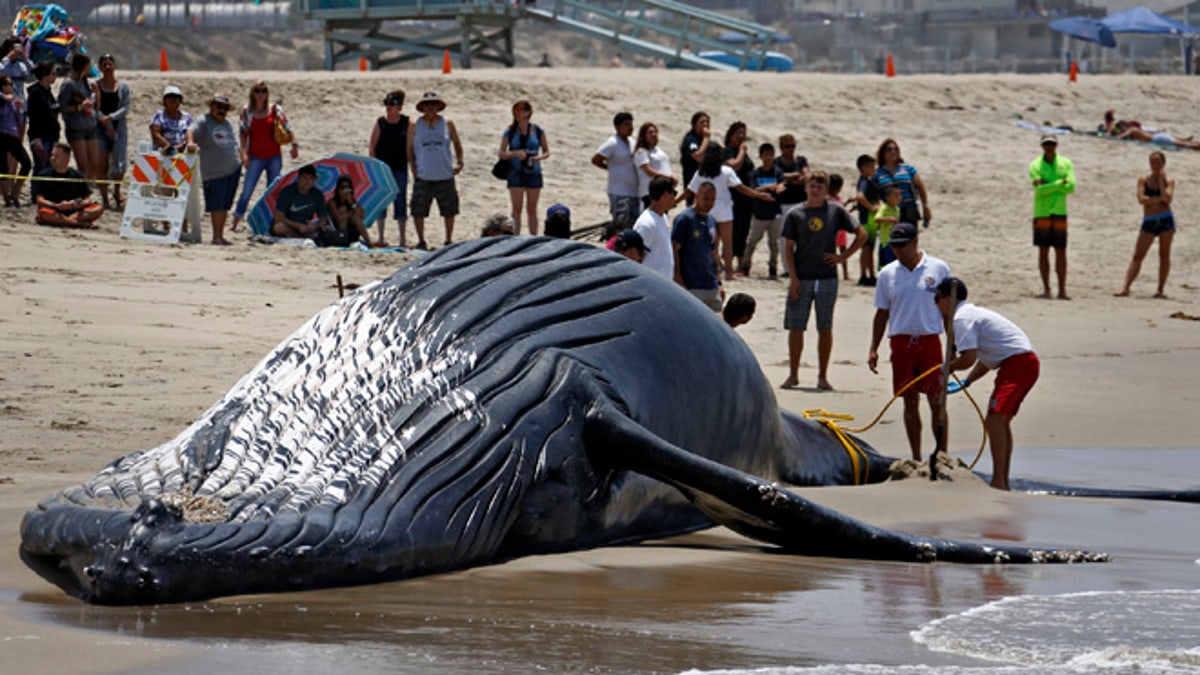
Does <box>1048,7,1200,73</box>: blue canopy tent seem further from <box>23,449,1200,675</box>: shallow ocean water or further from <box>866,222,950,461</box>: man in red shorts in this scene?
<box>23,449,1200,675</box>: shallow ocean water

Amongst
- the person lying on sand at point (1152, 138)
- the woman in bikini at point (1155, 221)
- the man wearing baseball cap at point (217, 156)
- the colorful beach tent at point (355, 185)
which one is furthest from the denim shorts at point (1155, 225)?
the person lying on sand at point (1152, 138)

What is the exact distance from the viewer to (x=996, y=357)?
10336 mm

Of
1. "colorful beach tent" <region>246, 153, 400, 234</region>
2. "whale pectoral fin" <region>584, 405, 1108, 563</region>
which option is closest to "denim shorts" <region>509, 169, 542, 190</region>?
"colorful beach tent" <region>246, 153, 400, 234</region>

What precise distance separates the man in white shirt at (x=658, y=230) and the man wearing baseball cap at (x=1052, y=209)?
8587 mm

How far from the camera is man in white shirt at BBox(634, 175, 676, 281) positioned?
12.3m

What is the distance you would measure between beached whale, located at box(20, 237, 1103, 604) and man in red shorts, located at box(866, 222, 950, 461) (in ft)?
11.8

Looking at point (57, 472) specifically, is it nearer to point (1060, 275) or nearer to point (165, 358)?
point (165, 358)

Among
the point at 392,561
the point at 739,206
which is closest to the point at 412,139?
the point at 739,206

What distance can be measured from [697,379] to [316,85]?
73.5 ft

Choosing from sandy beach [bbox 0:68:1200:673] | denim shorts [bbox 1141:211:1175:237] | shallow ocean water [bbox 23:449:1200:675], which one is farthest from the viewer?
denim shorts [bbox 1141:211:1175:237]

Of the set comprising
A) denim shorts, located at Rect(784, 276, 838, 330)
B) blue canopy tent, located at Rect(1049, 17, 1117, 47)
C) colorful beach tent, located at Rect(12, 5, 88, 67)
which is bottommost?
denim shorts, located at Rect(784, 276, 838, 330)

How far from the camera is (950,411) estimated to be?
13047 millimetres

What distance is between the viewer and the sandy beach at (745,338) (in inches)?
210

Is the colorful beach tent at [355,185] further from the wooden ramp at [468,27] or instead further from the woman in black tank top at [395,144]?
the wooden ramp at [468,27]
